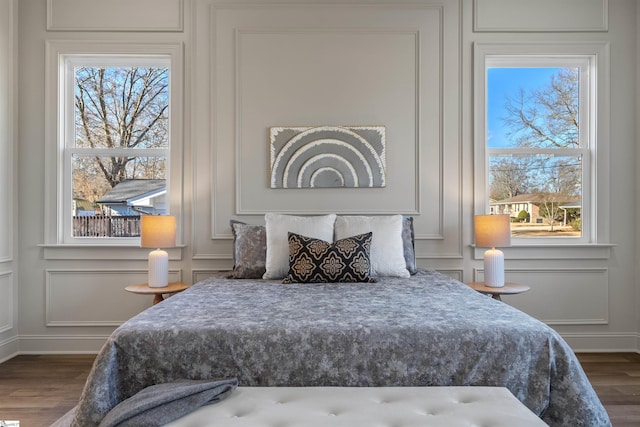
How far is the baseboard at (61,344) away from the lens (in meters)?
3.41

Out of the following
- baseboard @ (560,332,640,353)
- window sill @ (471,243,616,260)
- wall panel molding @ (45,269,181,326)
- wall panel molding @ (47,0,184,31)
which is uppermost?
wall panel molding @ (47,0,184,31)

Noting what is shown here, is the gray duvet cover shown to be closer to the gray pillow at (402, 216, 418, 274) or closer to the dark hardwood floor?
the dark hardwood floor

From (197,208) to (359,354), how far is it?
2216mm

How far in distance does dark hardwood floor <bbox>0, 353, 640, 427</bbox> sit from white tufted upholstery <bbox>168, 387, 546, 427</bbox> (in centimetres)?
130

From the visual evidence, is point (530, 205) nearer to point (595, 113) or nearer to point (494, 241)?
point (494, 241)

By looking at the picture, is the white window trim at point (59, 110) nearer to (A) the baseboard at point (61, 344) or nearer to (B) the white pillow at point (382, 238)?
(A) the baseboard at point (61, 344)

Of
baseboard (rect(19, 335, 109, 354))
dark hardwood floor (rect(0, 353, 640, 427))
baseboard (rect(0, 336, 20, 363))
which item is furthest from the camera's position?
baseboard (rect(19, 335, 109, 354))

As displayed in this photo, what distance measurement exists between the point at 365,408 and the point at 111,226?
2.90 metres

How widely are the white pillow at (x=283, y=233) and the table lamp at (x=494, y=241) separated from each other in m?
1.07

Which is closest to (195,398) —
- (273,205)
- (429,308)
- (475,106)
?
(429,308)

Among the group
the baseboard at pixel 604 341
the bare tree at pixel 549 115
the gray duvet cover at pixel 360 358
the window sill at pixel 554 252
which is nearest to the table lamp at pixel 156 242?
the gray duvet cover at pixel 360 358

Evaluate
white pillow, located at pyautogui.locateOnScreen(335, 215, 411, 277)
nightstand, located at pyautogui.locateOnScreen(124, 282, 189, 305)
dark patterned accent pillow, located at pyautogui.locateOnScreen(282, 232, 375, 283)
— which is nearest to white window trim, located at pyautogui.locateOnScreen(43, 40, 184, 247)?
nightstand, located at pyautogui.locateOnScreen(124, 282, 189, 305)

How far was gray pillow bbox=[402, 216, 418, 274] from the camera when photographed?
3040 millimetres

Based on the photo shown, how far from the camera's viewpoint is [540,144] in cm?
359
